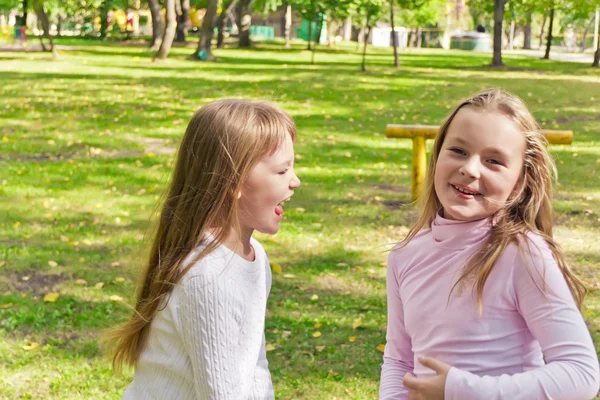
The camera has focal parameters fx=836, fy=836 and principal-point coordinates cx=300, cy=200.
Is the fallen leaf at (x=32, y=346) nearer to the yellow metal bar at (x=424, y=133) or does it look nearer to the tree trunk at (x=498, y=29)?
the yellow metal bar at (x=424, y=133)

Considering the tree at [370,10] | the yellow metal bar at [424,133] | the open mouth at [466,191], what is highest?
the tree at [370,10]

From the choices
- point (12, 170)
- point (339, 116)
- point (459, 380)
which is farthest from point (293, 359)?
point (339, 116)

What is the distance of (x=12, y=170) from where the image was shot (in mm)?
10547

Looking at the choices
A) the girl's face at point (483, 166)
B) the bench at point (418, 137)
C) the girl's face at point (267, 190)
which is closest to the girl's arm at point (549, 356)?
the girl's face at point (483, 166)

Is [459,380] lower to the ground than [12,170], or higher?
higher

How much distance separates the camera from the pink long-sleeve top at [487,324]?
189cm

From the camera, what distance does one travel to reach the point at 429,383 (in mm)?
1962

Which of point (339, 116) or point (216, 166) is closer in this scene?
point (216, 166)

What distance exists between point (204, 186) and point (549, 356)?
1030 mm

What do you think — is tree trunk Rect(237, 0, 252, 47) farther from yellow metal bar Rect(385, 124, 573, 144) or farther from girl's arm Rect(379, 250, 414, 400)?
girl's arm Rect(379, 250, 414, 400)

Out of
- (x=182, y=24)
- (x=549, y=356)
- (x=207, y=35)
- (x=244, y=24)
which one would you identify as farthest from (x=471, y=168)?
(x=182, y=24)

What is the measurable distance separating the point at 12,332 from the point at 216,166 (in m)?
3.54

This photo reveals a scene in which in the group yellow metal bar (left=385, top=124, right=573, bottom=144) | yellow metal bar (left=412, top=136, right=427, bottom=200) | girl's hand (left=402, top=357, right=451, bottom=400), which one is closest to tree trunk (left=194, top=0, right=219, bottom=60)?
yellow metal bar (left=412, top=136, right=427, bottom=200)

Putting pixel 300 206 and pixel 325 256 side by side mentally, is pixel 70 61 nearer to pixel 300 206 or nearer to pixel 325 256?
pixel 300 206
